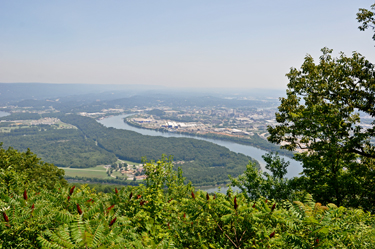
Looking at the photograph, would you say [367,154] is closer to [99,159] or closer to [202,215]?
[202,215]

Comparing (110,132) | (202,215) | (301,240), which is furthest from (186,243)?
(110,132)

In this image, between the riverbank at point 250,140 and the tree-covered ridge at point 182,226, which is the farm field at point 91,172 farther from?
the tree-covered ridge at point 182,226

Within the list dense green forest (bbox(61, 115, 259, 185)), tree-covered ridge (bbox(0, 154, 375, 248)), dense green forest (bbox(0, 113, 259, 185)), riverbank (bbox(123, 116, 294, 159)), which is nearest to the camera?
tree-covered ridge (bbox(0, 154, 375, 248))

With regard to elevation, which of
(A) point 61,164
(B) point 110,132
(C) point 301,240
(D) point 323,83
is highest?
(D) point 323,83

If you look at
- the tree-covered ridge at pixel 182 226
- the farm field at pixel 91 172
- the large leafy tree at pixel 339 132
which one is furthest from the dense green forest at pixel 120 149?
the tree-covered ridge at pixel 182 226

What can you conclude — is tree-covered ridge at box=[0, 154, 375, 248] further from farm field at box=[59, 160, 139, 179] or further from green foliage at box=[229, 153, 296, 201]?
farm field at box=[59, 160, 139, 179]

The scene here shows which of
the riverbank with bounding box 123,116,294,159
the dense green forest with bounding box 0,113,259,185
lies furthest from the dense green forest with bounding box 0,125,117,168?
the riverbank with bounding box 123,116,294,159

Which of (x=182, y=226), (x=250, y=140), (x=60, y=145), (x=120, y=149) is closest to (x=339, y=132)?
(x=182, y=226)

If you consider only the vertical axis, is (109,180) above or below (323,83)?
below
